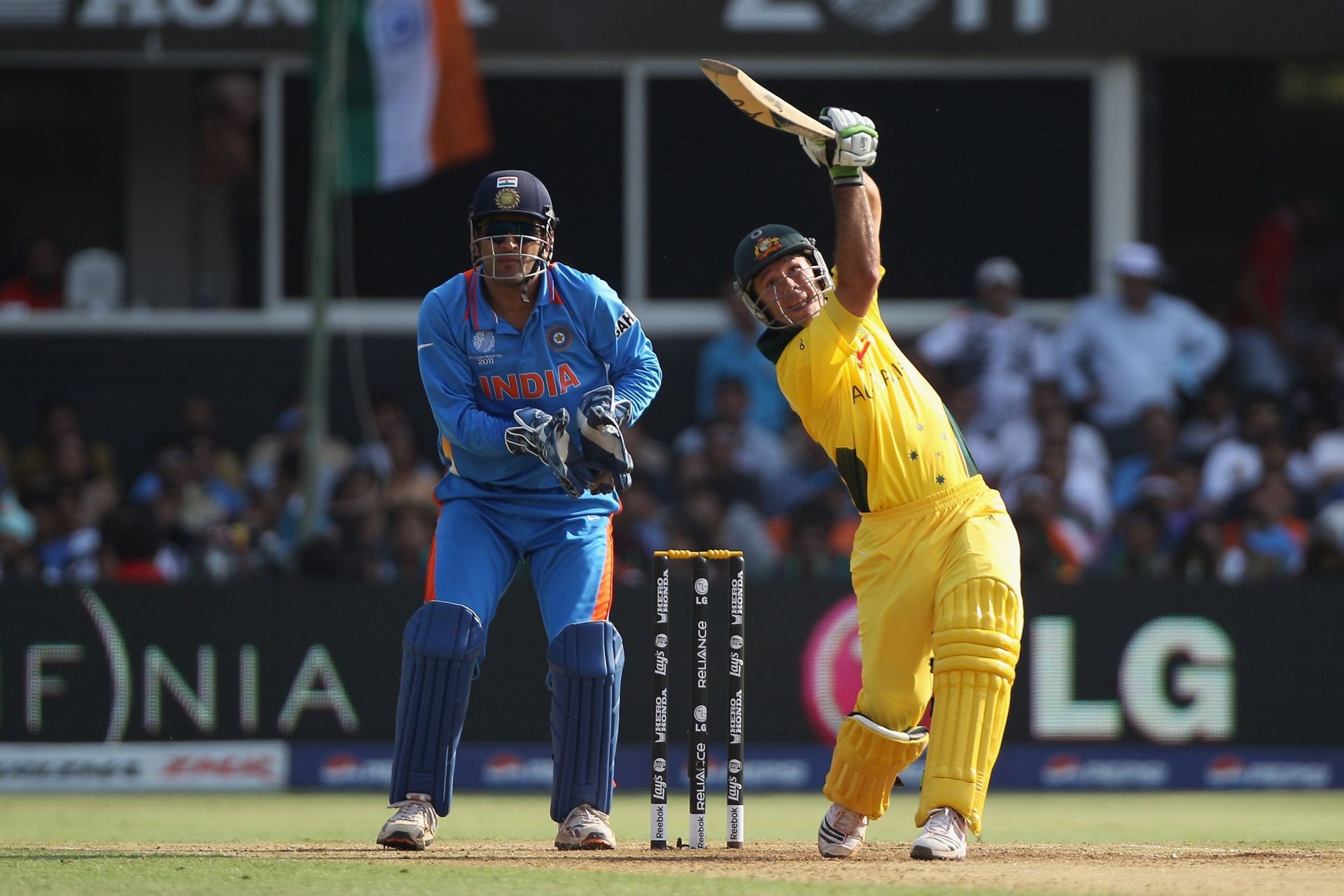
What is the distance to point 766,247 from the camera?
6.17m

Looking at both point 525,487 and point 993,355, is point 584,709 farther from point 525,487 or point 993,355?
point 993,355

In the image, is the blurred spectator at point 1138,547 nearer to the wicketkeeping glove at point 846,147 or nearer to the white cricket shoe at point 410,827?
the wicketkeeping glove at point 846,147

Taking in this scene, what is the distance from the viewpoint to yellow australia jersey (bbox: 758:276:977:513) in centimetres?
610

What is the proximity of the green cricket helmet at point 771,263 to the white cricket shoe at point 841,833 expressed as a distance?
61.2 inches

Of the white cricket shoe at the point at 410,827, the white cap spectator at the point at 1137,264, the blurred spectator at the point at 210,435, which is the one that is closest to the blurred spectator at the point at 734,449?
the white cap spectator at the point at 1137,264

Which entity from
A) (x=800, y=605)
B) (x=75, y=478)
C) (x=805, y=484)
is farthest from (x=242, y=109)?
(x=800, y=605)

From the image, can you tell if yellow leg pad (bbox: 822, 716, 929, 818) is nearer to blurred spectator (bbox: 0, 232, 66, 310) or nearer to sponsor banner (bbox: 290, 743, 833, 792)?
sponsor banner (bbox: 290, 743, 833, 792)

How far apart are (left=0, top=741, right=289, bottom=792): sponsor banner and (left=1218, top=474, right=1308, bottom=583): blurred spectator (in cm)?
544

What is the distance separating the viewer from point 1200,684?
1086cm

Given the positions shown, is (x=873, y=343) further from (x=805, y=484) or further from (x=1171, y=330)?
(x=1171, y=330)

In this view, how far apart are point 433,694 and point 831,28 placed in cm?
939

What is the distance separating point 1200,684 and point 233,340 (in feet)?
24.8

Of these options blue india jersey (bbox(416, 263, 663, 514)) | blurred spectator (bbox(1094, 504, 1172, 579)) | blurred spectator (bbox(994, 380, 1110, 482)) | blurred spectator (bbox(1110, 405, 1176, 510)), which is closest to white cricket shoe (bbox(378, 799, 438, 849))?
blue india jersey (bbox(416, 263, 663, 514))

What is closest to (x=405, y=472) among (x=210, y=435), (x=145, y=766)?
(x=210, y=435)
